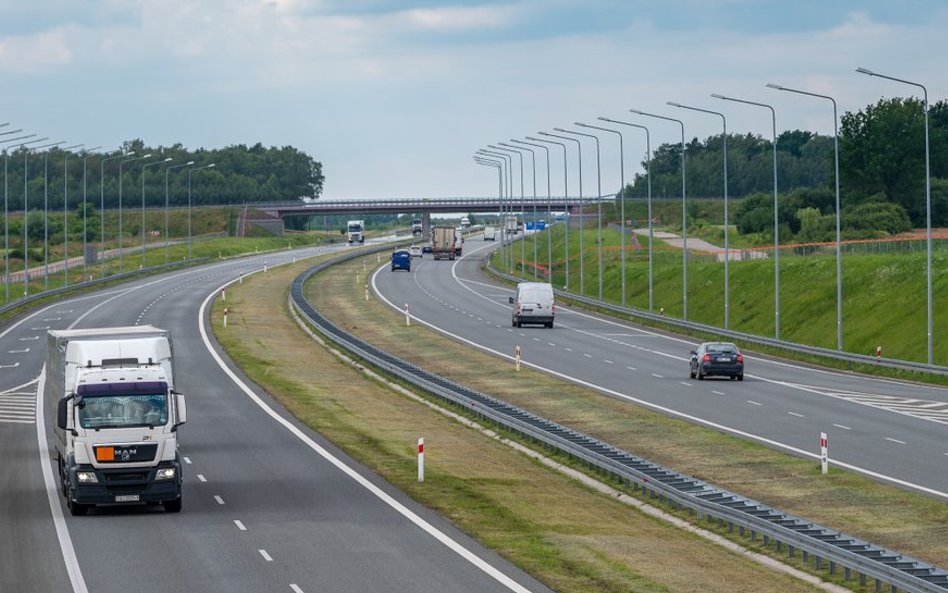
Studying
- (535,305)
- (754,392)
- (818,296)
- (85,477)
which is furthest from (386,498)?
(818,296)

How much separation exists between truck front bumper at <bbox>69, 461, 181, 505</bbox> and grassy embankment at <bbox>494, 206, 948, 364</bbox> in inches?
1744

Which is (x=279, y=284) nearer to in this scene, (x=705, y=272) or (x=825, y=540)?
(x=705, y=272)

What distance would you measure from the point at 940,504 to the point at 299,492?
541 inches

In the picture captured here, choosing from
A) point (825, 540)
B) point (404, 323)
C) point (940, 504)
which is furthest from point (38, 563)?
point (404, 323)

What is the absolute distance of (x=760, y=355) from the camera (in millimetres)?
78875

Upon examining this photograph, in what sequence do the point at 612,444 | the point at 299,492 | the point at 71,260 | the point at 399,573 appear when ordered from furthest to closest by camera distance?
the point at 71,260 < the point at 612,444 < the point at 299,492 < the point at 399,573

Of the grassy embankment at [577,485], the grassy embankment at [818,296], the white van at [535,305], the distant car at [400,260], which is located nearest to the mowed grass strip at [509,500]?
the grassy embankment at [577,485]

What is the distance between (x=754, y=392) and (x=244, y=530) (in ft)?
105

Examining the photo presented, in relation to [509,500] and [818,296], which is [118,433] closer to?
[509,500]

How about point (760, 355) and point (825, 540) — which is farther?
point (760, 355)

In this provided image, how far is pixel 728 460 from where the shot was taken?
140 feet

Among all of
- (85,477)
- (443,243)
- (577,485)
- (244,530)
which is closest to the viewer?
(244,530)

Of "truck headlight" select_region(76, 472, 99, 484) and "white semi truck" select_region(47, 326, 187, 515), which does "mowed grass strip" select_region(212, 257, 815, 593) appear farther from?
"truck headlight" select_region(76, 472, 99, 484)

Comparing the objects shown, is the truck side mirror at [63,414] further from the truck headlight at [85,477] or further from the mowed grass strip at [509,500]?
the mowed grass strip at [509,500]
